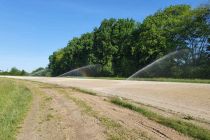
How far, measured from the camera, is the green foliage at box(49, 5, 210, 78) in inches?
2378

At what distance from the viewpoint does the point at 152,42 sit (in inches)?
2638

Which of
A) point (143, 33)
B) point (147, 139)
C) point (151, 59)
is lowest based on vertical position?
point (147, 139)

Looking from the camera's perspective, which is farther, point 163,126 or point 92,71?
point 92,71

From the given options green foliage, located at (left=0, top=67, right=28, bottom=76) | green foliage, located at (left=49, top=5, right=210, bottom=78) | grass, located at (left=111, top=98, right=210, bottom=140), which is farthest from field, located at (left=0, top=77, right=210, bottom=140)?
green foliage, located at (left=0, top=67, right=28, bottom=76)

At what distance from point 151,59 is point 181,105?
54.0 meters

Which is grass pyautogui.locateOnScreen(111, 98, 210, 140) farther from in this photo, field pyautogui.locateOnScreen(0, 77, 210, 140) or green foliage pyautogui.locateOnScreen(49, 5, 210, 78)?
green foliage pyautogui.locateOnScreen(49, 5, 210, 78)

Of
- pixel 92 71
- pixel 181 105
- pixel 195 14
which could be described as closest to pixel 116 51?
pixel 92 71

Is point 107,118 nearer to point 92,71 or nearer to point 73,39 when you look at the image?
point 92,71

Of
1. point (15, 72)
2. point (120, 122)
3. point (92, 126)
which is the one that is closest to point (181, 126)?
point (120, 122)

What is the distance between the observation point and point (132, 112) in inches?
571

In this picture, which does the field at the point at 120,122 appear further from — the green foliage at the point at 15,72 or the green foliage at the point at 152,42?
the green foliage at the point at 15,72

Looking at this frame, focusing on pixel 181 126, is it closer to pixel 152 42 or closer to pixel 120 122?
pixel 120 122

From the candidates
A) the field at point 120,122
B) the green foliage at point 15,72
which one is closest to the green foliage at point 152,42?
the field at point 120,122

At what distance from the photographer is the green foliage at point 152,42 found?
60.4 metres
